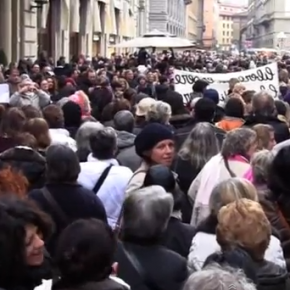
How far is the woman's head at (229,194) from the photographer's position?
5707mm

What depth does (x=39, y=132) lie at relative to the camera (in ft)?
26.6

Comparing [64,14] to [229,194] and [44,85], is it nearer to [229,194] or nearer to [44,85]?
[44,85]

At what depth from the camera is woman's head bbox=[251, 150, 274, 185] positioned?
6.76 m

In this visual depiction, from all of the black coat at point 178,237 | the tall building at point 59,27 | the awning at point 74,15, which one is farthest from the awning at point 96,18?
the black coat at point 178,237

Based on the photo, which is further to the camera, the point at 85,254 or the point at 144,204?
the point at 144,204

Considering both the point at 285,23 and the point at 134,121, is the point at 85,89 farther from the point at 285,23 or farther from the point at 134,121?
the point at 285,23

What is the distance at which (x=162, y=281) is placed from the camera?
16.1 ft

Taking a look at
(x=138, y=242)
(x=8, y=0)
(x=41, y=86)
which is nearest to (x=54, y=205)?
(x=138, y=242)

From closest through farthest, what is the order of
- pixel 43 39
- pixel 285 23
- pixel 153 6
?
pixel 43 39 < pixel 153 6 < pixel 285 23

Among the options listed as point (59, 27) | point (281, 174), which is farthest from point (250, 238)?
point (59, 27)

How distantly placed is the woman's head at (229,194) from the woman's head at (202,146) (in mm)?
2167

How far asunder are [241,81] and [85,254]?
11612mm

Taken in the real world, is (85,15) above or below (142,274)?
above

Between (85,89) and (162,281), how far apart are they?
1146cm
